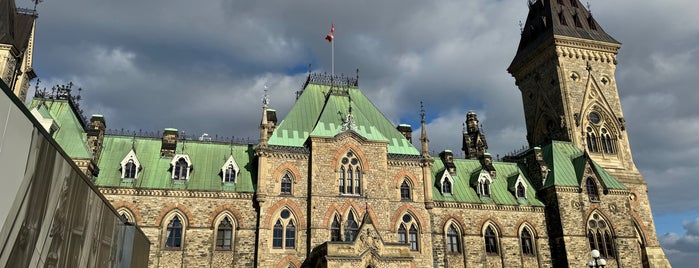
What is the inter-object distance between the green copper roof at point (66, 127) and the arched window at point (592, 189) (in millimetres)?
35869

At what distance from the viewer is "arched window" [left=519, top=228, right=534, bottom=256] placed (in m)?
37.8

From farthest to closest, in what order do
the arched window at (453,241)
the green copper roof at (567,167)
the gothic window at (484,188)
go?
the green copper roof at (567,167)
the gothic window at (484,188)
the arched window at (453,241)

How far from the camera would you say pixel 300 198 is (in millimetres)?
32469

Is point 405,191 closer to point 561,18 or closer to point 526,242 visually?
point 526,242

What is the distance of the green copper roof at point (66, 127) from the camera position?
30219 mm

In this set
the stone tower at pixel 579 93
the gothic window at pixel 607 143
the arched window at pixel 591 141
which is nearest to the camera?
the stone tower at pixel 579 93

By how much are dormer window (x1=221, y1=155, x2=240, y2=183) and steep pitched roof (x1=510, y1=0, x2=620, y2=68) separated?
35309mm

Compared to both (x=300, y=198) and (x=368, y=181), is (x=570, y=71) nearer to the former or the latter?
(x=368, y=181)

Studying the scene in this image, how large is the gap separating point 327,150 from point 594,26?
123 feet

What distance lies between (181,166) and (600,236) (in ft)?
103

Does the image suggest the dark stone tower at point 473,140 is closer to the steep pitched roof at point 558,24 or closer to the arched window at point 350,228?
the steep pitched roof at point 558,24

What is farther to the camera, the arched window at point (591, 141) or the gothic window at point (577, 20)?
the gothic window at point (577, 20)

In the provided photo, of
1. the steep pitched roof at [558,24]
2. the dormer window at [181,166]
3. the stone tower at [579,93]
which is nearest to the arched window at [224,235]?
the dormer window at [181,166]

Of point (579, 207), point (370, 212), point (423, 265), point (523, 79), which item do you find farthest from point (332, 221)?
point (523, 79)
